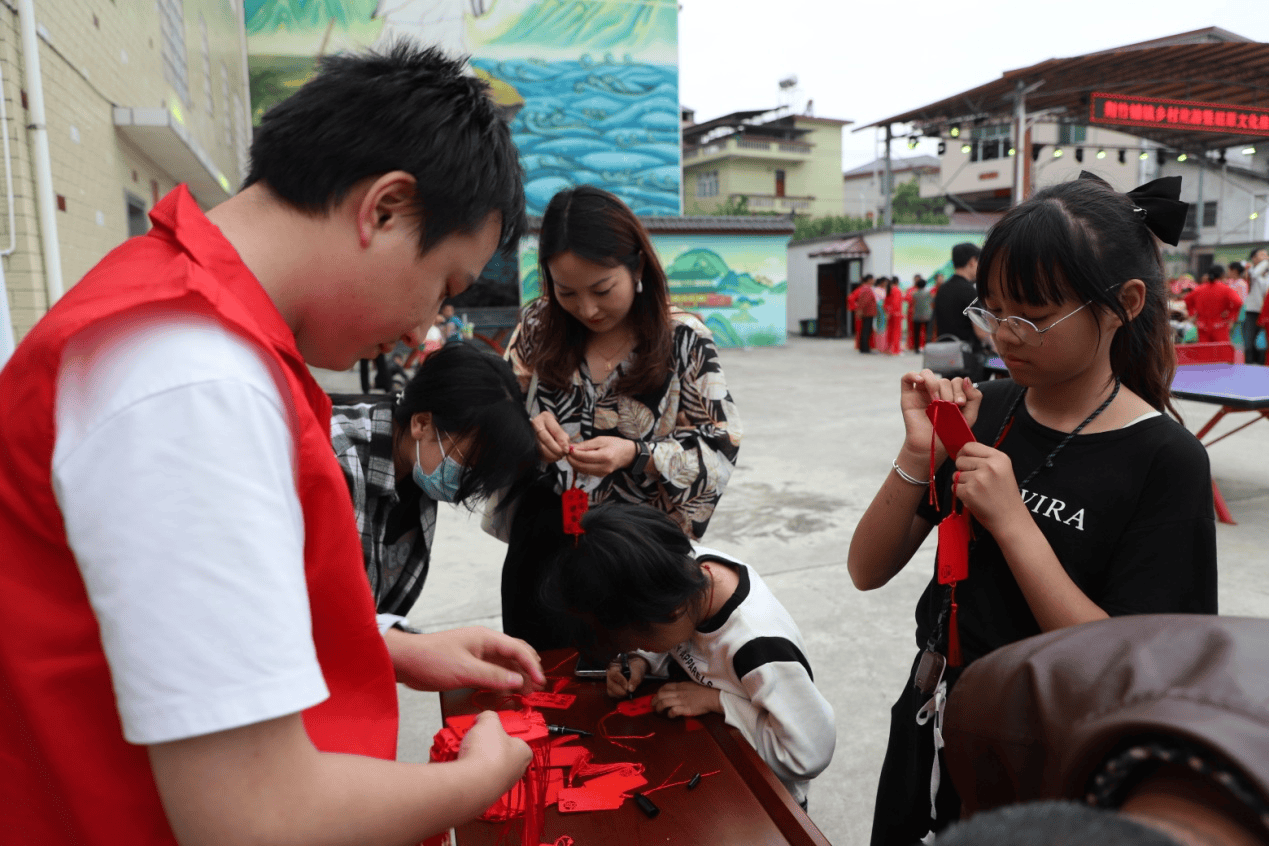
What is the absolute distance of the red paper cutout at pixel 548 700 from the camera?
1.51 metres

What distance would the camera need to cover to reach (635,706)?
1483 mm

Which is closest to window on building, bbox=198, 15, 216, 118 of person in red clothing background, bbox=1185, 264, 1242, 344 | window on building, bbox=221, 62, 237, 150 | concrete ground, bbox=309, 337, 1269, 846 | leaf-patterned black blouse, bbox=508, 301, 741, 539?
window on building, bbox=221, 62, 237, 150

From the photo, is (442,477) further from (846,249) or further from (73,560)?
(846,249)

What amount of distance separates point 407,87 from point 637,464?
1311 mm

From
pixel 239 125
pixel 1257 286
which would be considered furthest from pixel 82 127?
pixel 1257 286

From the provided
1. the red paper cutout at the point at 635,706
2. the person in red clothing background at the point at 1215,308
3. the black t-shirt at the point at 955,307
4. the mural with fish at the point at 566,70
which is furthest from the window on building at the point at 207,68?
the person in red clothing background at the point at 1215,308

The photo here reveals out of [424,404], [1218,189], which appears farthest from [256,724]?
[1218,189]

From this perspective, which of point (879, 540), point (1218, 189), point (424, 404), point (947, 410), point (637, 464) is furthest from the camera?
point (1218, 189)

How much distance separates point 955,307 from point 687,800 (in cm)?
599

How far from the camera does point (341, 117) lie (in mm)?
658

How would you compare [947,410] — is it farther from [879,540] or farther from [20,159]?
[20,159]

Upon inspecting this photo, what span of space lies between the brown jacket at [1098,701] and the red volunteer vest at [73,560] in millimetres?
469

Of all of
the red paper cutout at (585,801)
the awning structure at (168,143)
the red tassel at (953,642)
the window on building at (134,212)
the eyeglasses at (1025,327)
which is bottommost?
the red paper cutout at (585,801)

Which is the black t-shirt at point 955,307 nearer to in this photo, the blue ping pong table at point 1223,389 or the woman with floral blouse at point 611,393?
the blue ping pong table at point 1223,389
